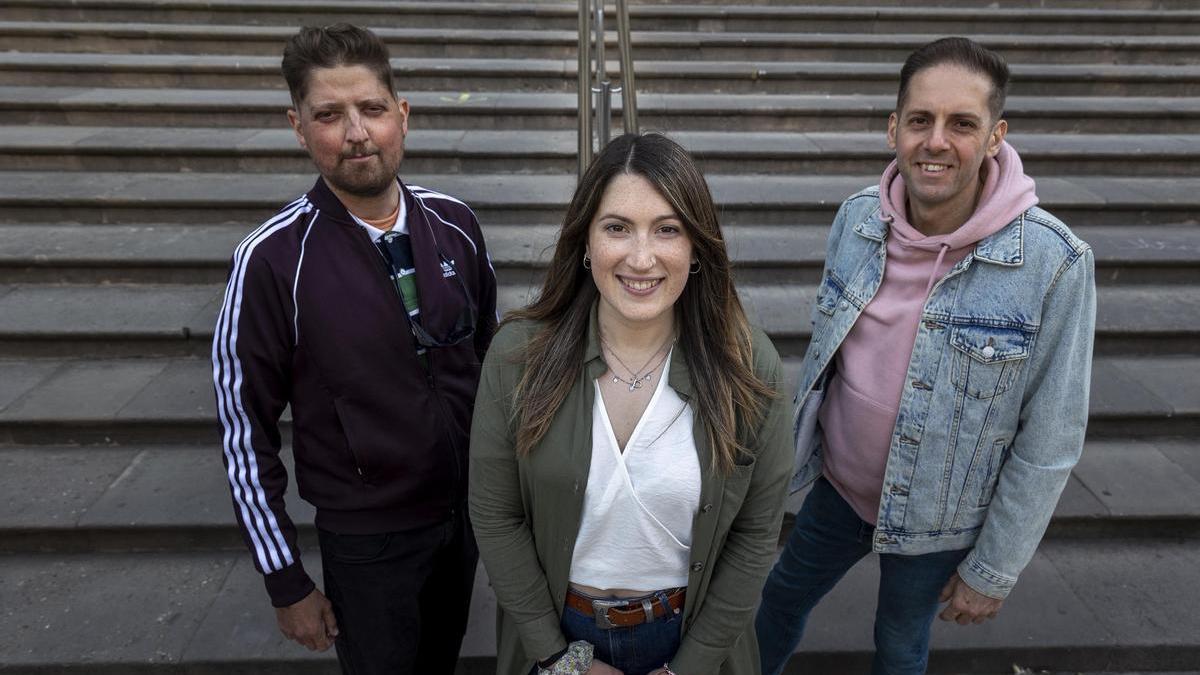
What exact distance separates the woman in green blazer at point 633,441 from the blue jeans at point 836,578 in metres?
0.57

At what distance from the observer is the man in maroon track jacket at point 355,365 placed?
1.58m

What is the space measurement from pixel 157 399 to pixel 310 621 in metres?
2.10

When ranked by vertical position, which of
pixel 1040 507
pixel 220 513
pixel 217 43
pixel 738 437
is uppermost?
pixel 217 43

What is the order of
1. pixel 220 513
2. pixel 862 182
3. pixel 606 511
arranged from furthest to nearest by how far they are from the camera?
pixel 862 182
pixel 220 513
pixel 606 511

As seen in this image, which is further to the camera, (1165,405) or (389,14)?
(389,14)

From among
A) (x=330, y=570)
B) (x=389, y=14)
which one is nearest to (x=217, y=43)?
(x=389, y=14)

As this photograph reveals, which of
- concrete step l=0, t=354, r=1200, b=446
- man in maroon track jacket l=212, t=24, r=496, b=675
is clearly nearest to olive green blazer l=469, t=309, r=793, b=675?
man in maroon track jacket l=212, t=24, r=496, b=675

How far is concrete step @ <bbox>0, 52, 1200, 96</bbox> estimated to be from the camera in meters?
5.45

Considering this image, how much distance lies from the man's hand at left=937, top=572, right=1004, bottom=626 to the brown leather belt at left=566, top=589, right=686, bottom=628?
0.76m

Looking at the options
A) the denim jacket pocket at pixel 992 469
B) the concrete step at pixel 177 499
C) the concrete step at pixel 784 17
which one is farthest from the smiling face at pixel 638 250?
the concrete step at pixel 784 17

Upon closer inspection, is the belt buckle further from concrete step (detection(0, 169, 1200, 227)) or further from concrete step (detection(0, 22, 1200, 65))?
concrete step (detection(0, 22, 1200, 65))

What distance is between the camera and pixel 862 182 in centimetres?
480

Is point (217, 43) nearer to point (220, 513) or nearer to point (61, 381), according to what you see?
point (61, 381)

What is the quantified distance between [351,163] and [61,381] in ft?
9.24
